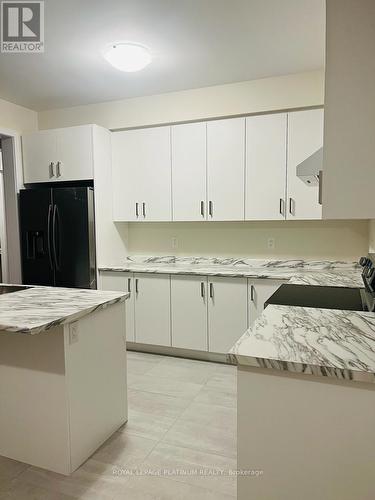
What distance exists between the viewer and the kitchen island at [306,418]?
3.78 ft

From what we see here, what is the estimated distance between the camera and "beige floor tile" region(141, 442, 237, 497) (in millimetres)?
1903

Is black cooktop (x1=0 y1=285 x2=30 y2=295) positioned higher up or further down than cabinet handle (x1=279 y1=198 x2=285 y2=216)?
further down

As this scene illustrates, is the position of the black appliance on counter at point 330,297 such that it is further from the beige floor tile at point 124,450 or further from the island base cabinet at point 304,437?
the beige floor tile at point 124,450

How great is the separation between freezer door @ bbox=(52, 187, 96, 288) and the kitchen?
0.02 metres

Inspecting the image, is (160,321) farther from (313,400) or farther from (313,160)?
(313,400)

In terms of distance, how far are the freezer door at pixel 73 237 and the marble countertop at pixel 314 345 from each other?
2.40m

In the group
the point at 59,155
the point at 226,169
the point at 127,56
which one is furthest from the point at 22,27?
the point at 226,169

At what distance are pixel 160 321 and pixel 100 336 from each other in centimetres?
152

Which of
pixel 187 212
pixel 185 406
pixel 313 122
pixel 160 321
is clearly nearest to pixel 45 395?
pixel 185 406

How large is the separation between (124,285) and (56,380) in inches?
74.2

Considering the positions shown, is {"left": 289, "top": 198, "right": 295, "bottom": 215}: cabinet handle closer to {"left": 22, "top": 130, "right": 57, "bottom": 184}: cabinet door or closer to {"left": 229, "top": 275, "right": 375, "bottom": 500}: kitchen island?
{"left": 229, "top": 275, "right": 375, "bottom": 500}: kitchen island

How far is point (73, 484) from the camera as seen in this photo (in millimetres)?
1893

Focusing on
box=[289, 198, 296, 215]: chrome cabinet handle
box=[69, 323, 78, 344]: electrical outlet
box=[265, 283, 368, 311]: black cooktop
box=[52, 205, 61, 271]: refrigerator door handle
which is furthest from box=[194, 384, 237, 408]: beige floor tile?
box=[52, 205, 61, 271]: refrigerator door handle

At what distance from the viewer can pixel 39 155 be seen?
397 cm
